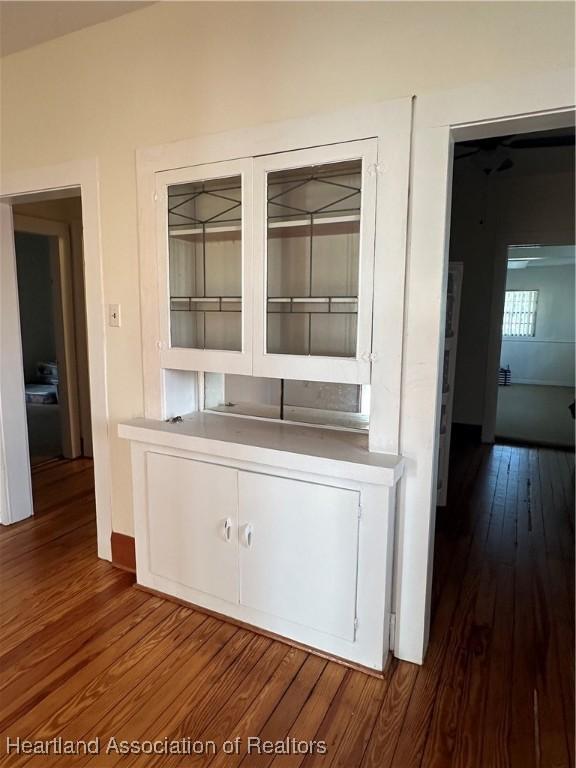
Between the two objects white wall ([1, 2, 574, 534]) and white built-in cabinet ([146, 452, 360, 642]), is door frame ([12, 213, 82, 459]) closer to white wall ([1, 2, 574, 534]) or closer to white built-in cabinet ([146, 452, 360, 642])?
white wall ([1, 2, 574, 534])

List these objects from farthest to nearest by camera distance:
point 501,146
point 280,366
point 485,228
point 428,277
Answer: point 485,228
point 501,146
point 280,366
point 428,277

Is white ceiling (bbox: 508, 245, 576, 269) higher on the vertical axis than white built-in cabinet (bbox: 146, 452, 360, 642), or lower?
higher

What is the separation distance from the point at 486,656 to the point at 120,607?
1.63 m

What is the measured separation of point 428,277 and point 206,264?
41.1 inches

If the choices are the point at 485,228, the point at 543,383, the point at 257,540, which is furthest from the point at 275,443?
the point at 543,383

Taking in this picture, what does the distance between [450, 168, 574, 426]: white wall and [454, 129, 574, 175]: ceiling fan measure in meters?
0.18

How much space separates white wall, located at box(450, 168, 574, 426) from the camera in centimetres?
493

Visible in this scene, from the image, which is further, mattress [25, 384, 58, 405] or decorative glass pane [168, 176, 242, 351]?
mattress [25, 384, 58, 405]

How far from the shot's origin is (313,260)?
1.95 metres

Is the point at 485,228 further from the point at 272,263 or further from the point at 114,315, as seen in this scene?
the point at 114,315

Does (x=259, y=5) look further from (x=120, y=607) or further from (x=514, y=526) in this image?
(x=514, y=526)

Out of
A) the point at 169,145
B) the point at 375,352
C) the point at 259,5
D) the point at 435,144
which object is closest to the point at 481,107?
the point at 435,144

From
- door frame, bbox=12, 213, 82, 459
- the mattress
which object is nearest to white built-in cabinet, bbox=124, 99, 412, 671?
door frame, bbox=12, 213, 82, 459

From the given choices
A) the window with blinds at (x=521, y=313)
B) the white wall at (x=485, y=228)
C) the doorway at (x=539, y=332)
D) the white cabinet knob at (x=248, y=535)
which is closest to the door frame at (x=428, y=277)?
the white cabinet knob at (x=248, y=535)
